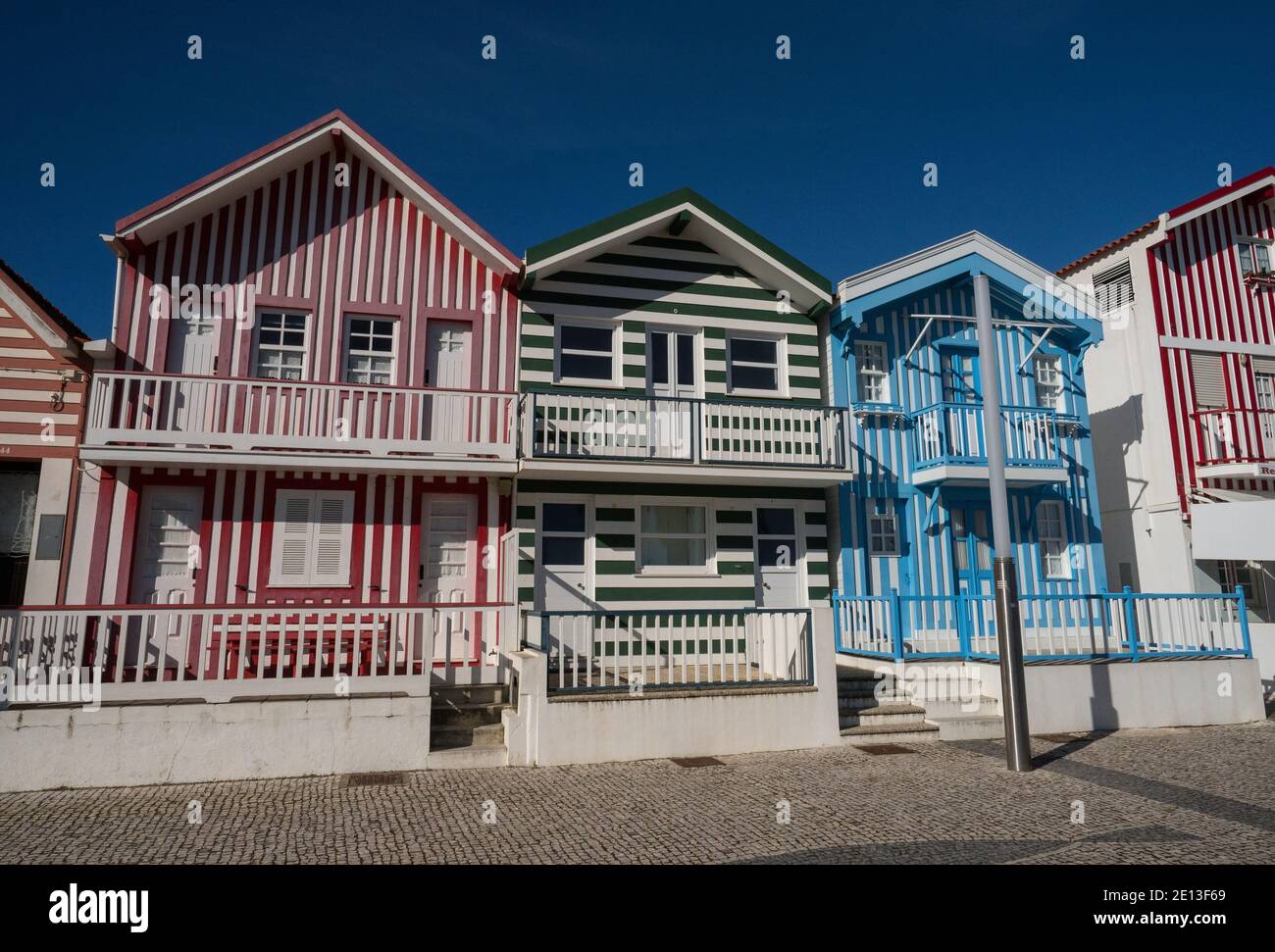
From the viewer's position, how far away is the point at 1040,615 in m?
13.0

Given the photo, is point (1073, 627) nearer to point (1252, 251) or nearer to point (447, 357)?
point (447, 357)

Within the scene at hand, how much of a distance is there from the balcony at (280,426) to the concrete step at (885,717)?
6.18 metres

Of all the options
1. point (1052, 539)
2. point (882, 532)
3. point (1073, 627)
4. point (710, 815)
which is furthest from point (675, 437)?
point (1052, 539)

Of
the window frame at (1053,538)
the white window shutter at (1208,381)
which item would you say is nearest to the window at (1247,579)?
the white window shutter at (1208,381)

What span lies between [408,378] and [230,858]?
327 inches

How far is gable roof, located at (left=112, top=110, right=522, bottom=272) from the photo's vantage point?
12.3m

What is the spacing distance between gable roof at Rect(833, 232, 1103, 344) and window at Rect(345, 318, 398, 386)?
26.6 ft

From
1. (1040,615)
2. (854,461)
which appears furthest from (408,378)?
(1040,615)

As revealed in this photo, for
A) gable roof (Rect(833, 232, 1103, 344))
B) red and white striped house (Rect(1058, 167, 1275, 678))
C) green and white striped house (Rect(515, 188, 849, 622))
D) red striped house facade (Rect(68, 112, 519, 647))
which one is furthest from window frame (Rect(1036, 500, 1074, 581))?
red striped house facade (Rect(68, 112, 519, 647))

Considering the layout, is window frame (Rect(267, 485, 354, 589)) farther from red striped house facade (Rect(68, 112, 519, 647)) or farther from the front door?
the front door

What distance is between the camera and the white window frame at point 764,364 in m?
14.7

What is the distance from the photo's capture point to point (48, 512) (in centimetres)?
1157

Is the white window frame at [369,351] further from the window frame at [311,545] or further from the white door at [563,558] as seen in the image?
the white door at [563,558]
